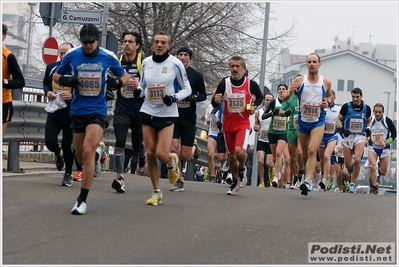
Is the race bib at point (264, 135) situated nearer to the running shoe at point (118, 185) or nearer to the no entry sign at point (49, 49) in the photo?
the no entry sign at point (49, 49)

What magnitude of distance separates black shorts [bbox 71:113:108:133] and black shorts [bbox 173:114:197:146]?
3390mm

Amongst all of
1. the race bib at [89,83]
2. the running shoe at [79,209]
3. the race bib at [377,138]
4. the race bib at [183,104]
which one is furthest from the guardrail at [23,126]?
the race bib at [377,138]

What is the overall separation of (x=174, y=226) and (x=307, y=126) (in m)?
6.02

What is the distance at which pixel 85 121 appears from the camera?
10594 mm

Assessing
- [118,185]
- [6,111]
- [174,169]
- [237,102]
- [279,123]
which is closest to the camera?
[6,111]

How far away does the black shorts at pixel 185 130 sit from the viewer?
14.0m

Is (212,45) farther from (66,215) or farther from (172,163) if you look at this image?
(66,215)

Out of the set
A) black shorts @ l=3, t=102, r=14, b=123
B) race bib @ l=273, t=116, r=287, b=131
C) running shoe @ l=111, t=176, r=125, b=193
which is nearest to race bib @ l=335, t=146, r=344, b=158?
race bib @ l=273, t=116, r=287, b=131

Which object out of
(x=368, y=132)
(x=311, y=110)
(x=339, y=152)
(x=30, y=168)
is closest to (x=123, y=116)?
(x=311, y=110)

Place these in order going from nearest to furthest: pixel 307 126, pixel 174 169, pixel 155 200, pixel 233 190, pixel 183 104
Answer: pixel 155 200 → pixel 174 169 → pixel 233 190 → pixel 183 104 → pixel 307 126

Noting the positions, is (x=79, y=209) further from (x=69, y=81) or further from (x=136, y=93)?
(x=136, y=93)

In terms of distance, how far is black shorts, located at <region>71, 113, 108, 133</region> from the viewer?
10555 millimetres

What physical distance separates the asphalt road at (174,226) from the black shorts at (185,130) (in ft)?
2.94

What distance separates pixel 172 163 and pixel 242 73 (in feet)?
8.48
